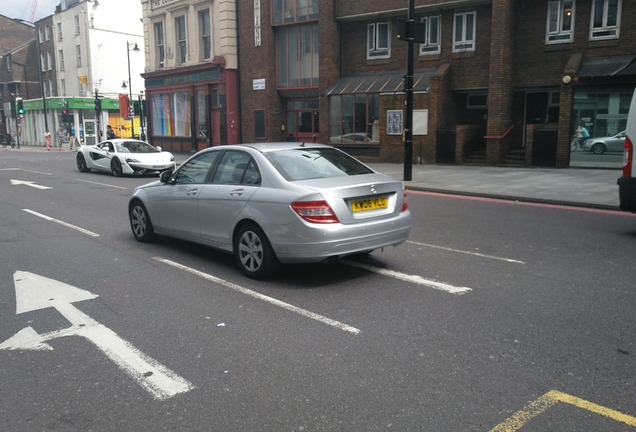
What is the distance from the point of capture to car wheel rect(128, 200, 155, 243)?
8.28m

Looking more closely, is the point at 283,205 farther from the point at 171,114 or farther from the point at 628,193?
the point at 171,114

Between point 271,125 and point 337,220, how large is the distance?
79.0 feet

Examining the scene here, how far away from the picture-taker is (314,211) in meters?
5.84

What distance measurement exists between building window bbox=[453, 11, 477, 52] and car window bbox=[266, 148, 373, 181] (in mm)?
17809

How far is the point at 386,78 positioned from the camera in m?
24.8

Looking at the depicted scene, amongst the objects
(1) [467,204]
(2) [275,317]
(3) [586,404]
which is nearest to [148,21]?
(1) [467,204]

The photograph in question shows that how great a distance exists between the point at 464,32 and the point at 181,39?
18.4 meters

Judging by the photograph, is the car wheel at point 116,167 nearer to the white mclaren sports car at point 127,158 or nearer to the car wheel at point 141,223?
the white mclaren sports car at point 127,158

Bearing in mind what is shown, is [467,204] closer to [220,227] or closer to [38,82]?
[220,227]

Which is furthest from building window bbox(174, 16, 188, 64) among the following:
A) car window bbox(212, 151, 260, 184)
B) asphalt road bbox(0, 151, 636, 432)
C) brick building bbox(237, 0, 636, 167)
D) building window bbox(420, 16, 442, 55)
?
car window bbox(212, 151, 260, 184)

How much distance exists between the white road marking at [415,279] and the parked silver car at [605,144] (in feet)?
50.5

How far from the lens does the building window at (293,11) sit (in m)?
27.0

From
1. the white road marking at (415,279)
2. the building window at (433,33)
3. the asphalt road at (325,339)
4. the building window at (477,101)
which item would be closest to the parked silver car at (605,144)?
the building window at (477,101)

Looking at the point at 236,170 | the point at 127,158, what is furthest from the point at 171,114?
the point at 236,170
